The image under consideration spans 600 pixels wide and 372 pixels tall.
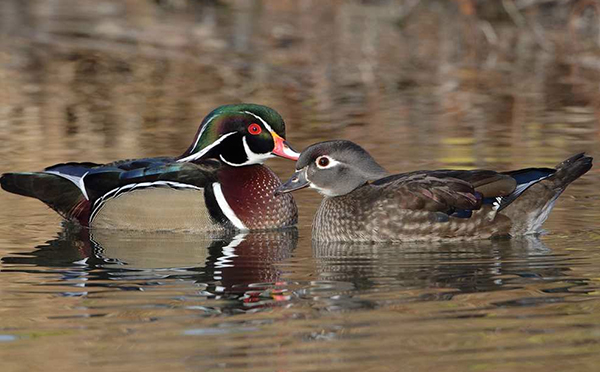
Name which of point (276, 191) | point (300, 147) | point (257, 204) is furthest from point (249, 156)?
point (300, 147)

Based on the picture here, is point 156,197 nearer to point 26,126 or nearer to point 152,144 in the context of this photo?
point 152,144

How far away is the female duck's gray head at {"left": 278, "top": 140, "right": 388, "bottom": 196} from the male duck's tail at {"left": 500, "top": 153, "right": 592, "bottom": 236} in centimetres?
97

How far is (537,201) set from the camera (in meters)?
9.74

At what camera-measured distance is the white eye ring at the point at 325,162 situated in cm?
993

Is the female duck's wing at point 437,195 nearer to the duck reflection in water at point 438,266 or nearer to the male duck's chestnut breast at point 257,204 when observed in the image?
the duck reflection in water at point 438,266

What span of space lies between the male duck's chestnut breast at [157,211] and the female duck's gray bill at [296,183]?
0.69m

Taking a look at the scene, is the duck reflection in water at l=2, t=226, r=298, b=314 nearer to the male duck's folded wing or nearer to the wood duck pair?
the wood duck pair

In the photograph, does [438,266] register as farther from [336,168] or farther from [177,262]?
[177,262]

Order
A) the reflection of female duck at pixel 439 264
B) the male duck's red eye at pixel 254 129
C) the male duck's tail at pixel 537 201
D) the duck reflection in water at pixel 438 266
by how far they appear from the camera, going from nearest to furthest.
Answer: the duck reflection in water at pixel 438 266
the reflection of female duck at pixel 439 264
the male duck's tail at pixel 537 201
the male duck's red eye at pixel 254 129

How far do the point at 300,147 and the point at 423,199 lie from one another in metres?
3.91

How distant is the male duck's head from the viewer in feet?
35.6

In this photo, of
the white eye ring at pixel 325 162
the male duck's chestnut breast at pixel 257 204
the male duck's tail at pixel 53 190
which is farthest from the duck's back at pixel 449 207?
the male duck's tail at pixel 53 190

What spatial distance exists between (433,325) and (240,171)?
4107mm

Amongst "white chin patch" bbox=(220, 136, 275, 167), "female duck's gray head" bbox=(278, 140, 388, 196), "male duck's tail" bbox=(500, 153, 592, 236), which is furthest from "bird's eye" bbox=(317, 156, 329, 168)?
"male duck's tail" bbox=(500, 153, 592, 236)
